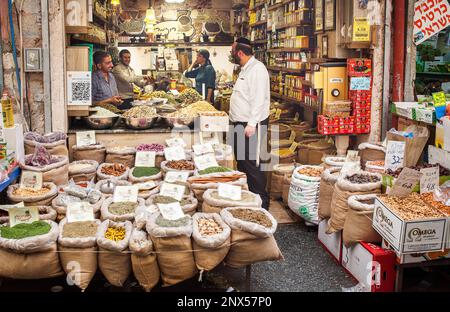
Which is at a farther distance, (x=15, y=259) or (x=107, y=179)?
(x=107, y=179)

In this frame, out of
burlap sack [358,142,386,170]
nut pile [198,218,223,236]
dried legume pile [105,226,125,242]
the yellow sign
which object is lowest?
dried legume pile [105,226,125,242]

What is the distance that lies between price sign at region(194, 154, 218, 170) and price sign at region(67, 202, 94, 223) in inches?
49.8

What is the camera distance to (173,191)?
173 inches

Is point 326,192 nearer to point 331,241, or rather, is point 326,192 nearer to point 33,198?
point 331,241

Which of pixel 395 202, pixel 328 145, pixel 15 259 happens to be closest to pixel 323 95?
pixel 328 145

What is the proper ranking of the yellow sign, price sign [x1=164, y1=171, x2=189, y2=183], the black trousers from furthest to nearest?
the black trousers, the yellow sign, price sign [x1=164, y1=171, x2=189, y2=183]

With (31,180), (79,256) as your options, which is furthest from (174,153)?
(79,256)

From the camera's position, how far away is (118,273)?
12.1ft

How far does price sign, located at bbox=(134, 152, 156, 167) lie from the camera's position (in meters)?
5.23

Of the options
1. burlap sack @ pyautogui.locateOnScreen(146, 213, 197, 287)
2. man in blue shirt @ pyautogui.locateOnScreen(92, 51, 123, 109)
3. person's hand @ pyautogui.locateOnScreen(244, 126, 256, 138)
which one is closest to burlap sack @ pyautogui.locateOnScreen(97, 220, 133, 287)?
burlap sack @ pyautogui.locateOnScreen(146, 213, 197, 287)

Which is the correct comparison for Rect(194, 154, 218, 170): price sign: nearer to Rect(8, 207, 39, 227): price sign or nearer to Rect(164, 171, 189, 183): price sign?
Rect(164, 171, 189, 183): price sign

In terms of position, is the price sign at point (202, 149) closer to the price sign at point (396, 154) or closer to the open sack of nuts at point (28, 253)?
the price sign at point (396, 154)

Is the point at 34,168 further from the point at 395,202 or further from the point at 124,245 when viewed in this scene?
the point at 395,202

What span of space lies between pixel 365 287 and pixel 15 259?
2.48m
